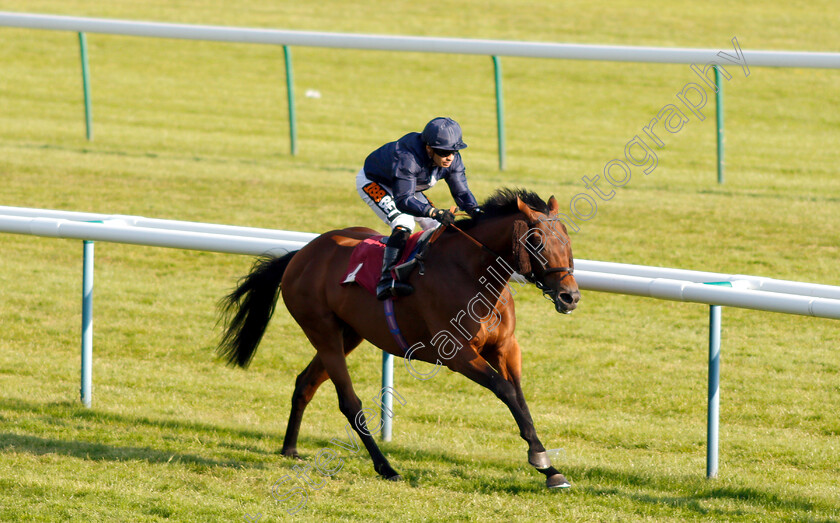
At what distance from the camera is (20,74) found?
18453 millimetres

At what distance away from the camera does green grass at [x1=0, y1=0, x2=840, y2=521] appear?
5.02 metres

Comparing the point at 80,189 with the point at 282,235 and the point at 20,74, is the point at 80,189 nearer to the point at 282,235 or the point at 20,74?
the point at 282,235

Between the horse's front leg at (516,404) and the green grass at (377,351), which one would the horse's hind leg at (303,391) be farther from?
the horse's front leg at (516,404)

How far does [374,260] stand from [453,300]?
0.55 meters

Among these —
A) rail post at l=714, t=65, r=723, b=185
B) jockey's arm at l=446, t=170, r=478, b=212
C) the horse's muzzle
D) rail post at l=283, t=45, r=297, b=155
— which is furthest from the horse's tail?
rail post at l=283, t=45, r=297, b=155

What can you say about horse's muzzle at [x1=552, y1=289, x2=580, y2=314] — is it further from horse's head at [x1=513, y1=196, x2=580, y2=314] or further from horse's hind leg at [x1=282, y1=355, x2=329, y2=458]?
horse's hind leg at [x1=282, y1=355, x2=329, y2=458]

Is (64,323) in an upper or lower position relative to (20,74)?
lower

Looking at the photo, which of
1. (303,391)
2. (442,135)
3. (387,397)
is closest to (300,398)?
(303,391)

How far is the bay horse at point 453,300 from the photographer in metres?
4.61

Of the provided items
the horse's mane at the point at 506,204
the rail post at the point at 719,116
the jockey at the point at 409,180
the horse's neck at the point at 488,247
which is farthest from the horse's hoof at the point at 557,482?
the rail post at the point at 719,116

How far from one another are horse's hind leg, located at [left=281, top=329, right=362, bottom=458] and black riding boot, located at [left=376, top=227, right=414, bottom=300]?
63 centimetres

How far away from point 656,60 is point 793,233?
225cm

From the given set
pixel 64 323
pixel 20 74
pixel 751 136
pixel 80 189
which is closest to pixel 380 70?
pixel 20 74

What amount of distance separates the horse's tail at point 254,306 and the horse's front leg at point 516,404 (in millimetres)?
1399
